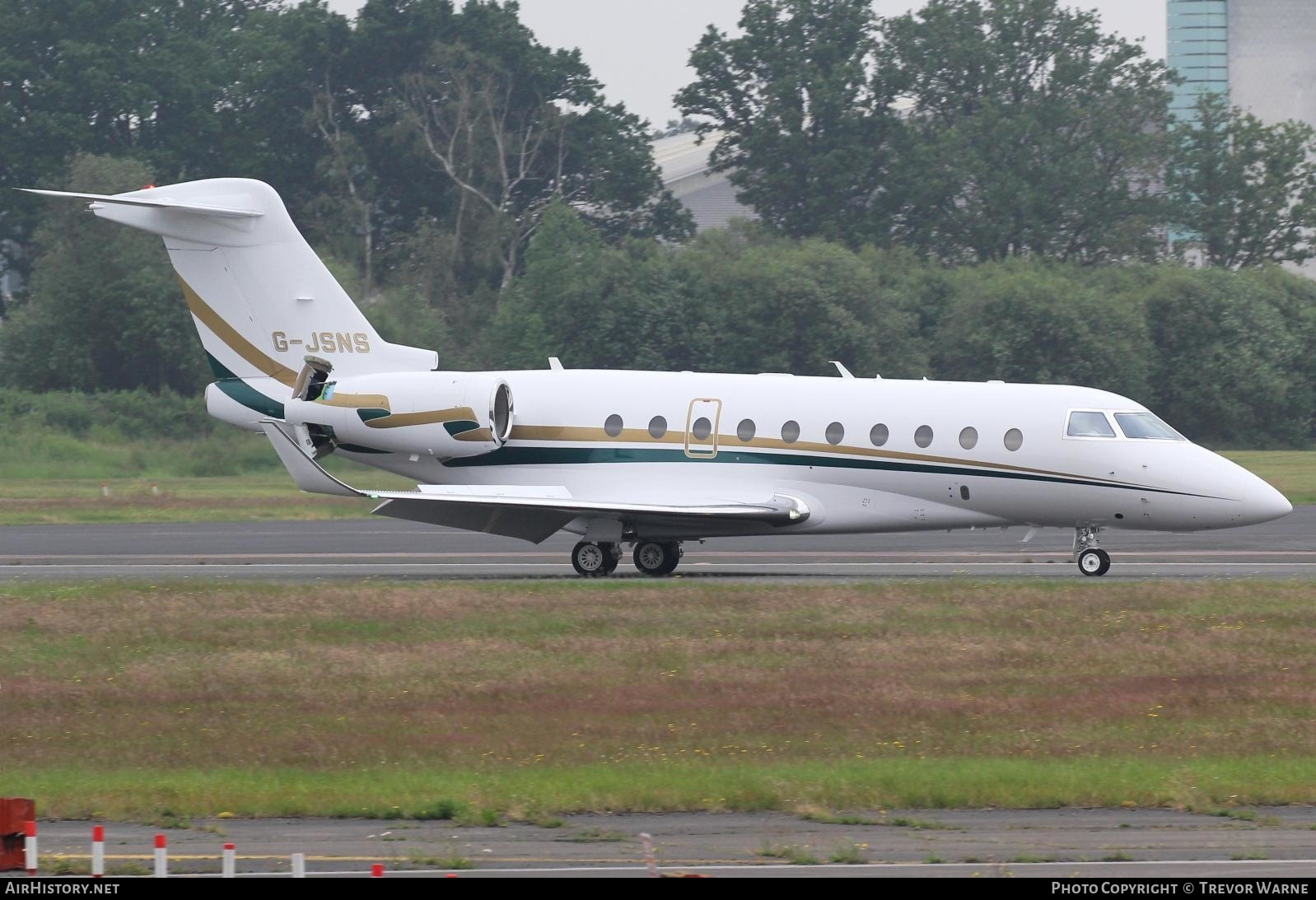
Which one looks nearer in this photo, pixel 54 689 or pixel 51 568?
pixel 54 689

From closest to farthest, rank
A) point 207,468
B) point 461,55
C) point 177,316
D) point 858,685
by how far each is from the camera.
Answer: point 858,685, point 207,468, point 177,316, point 461,55

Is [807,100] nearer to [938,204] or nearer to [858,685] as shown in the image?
[938,204]

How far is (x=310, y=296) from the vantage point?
83.6ft

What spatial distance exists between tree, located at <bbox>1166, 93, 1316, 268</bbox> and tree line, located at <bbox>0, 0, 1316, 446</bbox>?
0.37 ft

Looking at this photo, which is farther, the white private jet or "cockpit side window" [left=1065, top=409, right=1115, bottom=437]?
"cockpit side window" [left=1065, top=409, right=1115, bottom=437]

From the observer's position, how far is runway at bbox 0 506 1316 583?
24.7 meters

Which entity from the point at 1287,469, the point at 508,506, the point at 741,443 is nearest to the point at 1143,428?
the point at 741,443

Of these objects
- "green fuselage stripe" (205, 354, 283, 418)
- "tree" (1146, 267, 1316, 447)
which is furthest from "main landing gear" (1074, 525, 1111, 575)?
"tree" (1146, 267, 1316, 447)

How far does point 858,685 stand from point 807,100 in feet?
199

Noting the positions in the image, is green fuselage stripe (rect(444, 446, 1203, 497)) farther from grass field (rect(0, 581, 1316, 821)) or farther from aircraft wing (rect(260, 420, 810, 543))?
grass field (rect(0, 581, 1316, 821))

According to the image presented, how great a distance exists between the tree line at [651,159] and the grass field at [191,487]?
11.6m

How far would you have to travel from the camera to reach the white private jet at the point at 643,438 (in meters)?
23.0

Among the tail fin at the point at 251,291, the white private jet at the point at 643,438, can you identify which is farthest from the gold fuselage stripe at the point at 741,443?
the tail fin at the point at 251,291

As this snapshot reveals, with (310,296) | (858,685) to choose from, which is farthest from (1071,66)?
(858,685)
